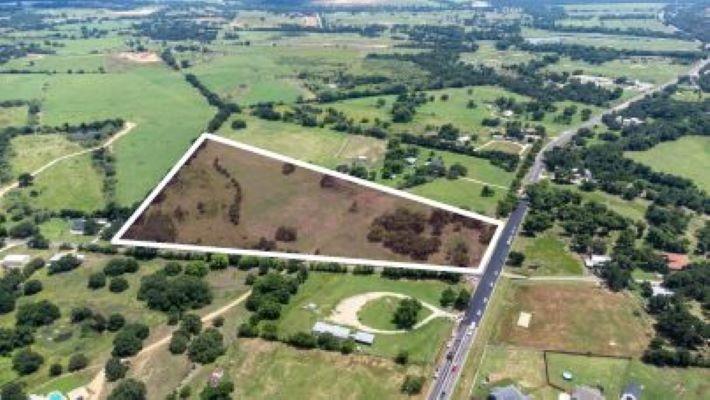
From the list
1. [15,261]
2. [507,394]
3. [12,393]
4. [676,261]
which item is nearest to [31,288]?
[15,261]

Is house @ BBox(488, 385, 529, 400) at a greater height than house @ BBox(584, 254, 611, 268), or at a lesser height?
greater

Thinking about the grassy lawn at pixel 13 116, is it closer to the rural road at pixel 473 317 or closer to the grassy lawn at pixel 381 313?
the grassy lawn at pixel 381 313

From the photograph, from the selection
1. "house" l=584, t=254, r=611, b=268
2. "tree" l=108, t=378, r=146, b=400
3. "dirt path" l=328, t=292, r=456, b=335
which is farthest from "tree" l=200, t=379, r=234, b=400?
"house" l=584, t=254, r=611, b=268

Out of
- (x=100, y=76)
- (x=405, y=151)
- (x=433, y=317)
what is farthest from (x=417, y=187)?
(x=100, y=76)

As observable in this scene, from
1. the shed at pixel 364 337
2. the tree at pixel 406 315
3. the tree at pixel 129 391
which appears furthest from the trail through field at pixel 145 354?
the tree at pixel 406 315

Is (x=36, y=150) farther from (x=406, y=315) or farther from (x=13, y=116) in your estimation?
(x=406, y=315)

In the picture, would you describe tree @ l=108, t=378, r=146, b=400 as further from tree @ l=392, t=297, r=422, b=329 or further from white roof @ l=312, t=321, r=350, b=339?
tree @ l=392, t=297, r=422, b=329

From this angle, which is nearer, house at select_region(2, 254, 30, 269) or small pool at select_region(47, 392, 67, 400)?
small pool at select_region(47, 392, 67, 400)
